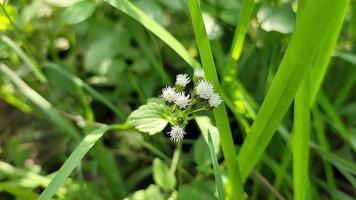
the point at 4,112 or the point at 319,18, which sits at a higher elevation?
the point at 4,112

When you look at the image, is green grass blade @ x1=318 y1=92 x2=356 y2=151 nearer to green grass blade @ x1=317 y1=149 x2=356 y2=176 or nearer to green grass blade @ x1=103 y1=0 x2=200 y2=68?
green grass blade @ x1=317 y1=149 x2=356 y2=176

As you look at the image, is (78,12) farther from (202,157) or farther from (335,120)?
(335,120)

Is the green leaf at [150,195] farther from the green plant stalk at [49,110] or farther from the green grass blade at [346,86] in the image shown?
the green grass blade at [346,86]

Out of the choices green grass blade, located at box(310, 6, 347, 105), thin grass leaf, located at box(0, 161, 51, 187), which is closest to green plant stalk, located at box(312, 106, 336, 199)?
green grass blade, located at box(310, 6, 347, 105)

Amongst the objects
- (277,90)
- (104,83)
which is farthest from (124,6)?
(104,83)

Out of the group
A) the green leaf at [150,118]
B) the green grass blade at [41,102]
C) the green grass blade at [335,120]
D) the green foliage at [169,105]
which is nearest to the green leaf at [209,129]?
the green foliage at [169,105]

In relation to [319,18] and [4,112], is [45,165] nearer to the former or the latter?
[4,112]

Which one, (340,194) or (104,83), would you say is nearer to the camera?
(340,194)
